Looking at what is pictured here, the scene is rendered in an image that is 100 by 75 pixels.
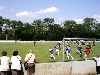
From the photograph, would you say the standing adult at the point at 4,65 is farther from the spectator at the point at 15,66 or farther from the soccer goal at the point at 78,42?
the soccer goal at the point at 78,42

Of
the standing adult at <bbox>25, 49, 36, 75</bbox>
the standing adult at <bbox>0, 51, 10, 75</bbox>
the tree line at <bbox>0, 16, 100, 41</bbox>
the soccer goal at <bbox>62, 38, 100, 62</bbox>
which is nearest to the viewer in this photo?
the standing adult at <bbox>0, 51, 10, 75</bbox>

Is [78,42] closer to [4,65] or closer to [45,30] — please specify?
[4,65]

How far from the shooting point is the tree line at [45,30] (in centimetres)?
13600

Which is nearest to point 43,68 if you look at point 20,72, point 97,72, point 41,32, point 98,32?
point 20,72

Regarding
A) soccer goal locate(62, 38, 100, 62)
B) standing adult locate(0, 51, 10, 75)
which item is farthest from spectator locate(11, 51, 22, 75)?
soccer goal locate(62, 38, 100, 62)

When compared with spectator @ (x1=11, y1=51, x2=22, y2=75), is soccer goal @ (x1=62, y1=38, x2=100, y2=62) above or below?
above

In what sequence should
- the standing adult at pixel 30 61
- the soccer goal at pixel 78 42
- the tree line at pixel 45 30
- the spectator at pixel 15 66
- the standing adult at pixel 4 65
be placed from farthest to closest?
the tree line at pixel 45 30
the soccer goal at pixel 78 42
the standing adult at pixel 30 61
the spectator at pixel 15 66
the standing adult at pixel 4 65

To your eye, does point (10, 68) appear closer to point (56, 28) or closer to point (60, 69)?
point (60, 69)

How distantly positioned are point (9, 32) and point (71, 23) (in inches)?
1595

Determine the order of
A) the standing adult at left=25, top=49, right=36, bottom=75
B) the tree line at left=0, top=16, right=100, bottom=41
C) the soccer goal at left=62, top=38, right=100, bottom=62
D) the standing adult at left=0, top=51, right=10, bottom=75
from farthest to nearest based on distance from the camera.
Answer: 1. the tree line at left=0, top=16, right=100, bottom=41
2. the soccer goal at left=62, top=38, right=100, bottom=62
3. the standing adult at left=25, top=49, right=36, bottom=75
4. the standing adult at left=0, top=51, right=10, bottom=75

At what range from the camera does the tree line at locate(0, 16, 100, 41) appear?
446ft

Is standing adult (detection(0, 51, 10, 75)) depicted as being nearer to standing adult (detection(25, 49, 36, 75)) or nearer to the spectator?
the spectator

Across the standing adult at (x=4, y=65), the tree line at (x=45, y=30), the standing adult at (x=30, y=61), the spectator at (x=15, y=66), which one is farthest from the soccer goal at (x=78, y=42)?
the tree line at (x=45, y=30)

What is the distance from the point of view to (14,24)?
5664 inches
